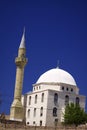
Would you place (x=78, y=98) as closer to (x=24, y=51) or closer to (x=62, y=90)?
(x=62, y=90)

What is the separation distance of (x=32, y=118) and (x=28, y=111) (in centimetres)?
207

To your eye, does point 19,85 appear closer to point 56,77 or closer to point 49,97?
point 49,97

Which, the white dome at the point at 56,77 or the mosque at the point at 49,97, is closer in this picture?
the mosque at the point at 49,97

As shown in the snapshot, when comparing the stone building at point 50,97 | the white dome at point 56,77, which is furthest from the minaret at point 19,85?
the white dome at point 56,77

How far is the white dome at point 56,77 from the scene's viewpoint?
65062 millimetres

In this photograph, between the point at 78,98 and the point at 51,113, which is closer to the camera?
the point at 51,113

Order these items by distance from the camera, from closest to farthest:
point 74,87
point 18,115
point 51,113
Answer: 1. point 18,115
2. point 51,113
3. point 74,87

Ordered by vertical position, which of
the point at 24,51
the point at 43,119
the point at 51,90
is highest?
the point at 24,51

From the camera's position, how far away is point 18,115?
54344 mm

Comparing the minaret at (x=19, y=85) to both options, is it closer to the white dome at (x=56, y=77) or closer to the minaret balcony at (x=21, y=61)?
the minaret balcony at (x=21, y=61)

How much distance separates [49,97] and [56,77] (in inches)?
186

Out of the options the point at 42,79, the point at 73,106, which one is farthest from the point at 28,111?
the point at 73,106

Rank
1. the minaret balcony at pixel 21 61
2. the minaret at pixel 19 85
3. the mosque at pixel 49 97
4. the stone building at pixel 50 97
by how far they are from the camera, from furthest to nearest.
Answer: the stone building at pixel 50 97 → the mosque at pixel 49 97 → the minaret balcony at pixel 21 61 → the minaret at pixel 19 85

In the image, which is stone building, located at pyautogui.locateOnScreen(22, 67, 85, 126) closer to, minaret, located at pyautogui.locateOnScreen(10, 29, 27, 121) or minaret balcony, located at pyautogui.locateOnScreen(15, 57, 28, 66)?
minaret, located at pyautogui.locateOnScreen(10, 29, 27, 121)
